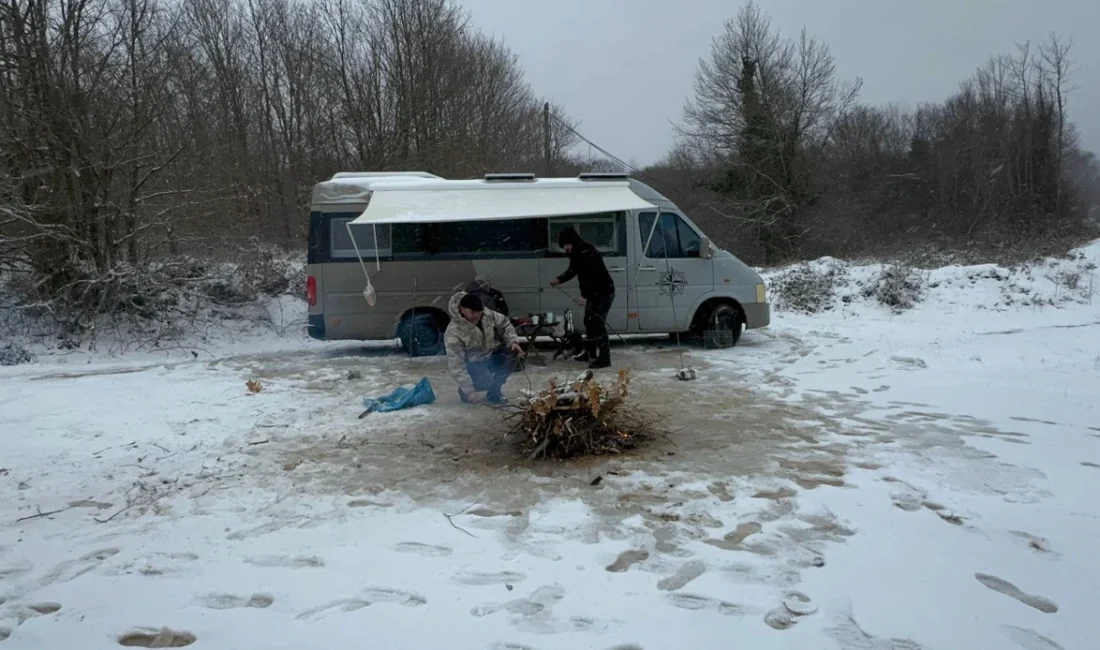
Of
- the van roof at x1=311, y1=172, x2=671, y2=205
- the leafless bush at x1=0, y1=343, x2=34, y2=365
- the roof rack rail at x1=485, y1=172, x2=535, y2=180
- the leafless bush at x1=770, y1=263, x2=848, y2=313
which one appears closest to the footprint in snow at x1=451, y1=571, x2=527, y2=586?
the van roof at x1=311, y1=172, x2=671, y2=205

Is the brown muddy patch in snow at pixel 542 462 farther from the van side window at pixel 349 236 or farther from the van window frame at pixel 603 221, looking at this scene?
the van window frame at pixel 603 221

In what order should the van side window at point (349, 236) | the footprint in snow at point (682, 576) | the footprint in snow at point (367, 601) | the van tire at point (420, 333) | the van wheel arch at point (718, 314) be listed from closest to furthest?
the footprint in snow at point (367, 601) → the footprint in snow at point (682, 576) → the van side window at point (349, 236) → the van tire at point (420, 333) → the van wheel arch at point (718, 314)

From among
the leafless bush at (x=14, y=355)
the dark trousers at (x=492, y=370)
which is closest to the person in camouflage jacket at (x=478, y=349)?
the dark trousers at (x=492, y=370)

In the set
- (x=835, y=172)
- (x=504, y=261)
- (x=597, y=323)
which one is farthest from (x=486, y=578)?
(x=835, y=172)

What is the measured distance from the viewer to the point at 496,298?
979 centimetres

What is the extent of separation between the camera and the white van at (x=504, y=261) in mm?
9984

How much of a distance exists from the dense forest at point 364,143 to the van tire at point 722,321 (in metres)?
9.57

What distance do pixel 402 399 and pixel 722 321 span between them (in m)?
5.34

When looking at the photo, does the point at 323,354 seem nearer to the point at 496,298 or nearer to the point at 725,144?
the point at 496,298

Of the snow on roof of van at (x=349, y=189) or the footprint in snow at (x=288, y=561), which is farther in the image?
the snow on roof of van at (x=349, y=189)

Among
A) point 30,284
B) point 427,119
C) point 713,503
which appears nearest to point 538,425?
point 713,503

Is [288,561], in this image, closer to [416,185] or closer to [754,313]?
[416,185]

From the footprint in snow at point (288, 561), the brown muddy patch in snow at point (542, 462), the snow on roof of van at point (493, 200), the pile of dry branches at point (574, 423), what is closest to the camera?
the footprint in snow at point (288, 561)

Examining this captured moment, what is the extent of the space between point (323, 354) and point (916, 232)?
31949mm
